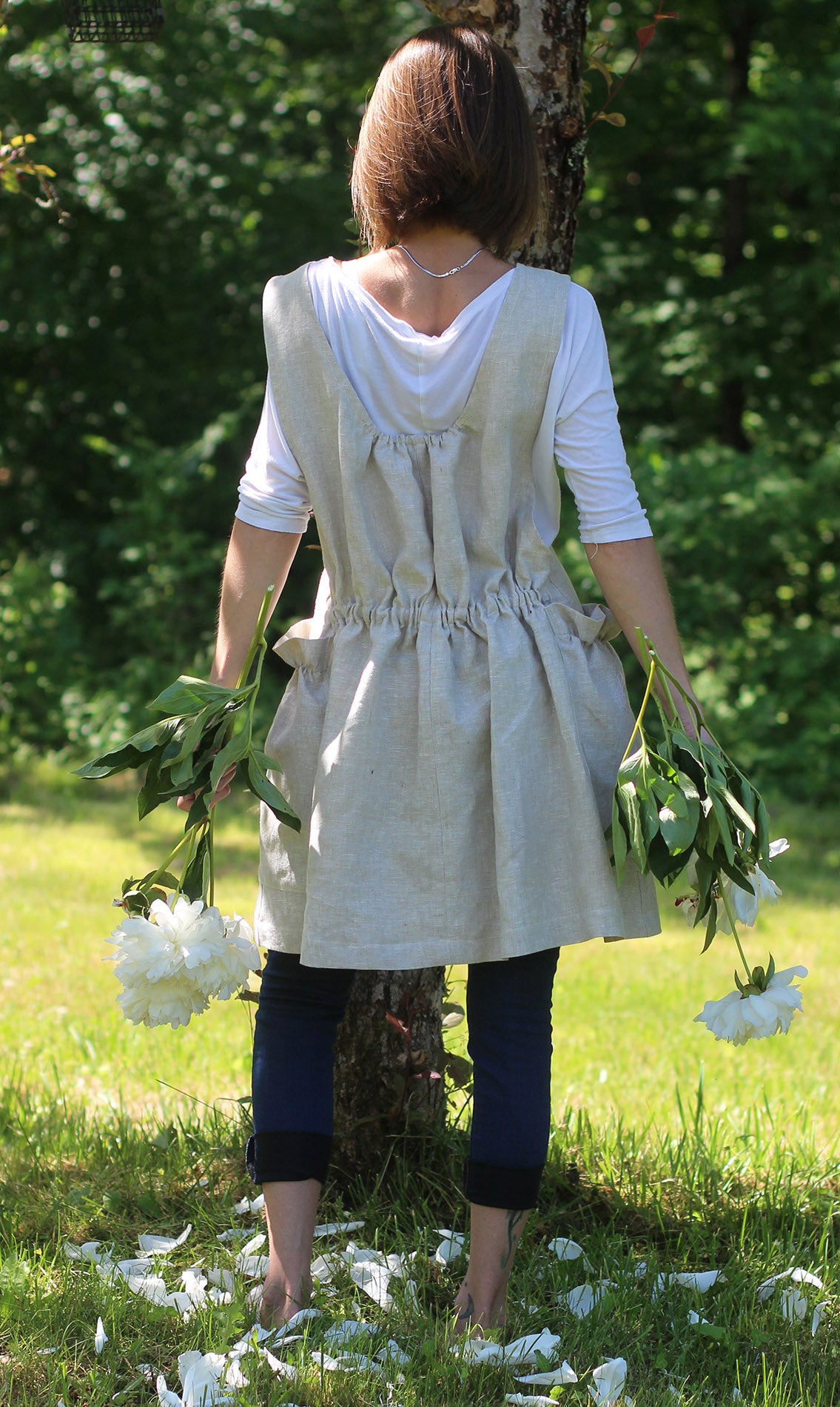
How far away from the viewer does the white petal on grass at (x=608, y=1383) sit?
1846mm

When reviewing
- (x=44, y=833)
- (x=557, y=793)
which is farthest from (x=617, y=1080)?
(x=44, y=833)

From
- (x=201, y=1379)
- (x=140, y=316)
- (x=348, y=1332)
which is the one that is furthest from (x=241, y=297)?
(x=201, y=1379)

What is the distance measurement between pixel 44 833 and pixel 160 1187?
3.83 metres

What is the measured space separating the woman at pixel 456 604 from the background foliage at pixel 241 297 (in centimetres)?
544

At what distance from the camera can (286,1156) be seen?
6.63 feet

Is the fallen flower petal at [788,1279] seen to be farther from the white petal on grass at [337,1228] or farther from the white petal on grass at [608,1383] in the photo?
the white petal on grass at [337,1228]

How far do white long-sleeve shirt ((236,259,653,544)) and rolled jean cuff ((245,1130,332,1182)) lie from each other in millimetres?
1021

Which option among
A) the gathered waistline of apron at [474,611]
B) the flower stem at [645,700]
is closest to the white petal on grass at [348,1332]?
the flower stem at [645,700]

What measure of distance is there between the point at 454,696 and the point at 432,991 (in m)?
0.86

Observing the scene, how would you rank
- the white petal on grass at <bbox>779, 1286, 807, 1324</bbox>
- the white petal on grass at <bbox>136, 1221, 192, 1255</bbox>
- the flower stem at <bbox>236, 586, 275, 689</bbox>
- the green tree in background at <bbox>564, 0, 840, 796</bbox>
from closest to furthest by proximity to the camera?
the flower stem at <bbox>236, 586, 275, 689</bbox> < the white petal on grass at <bbox>779, 1286, 807, 1324</bbox> < the white petal on grass at <bbox>136, 1221, 192, 1255</bbox> < the green tree in background at <bbox>564, 0, 840, 796</bbox>

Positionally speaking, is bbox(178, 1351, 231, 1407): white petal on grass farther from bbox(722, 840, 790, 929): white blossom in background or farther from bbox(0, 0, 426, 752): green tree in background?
bbox(0, 0, 426, 752): green tree in background

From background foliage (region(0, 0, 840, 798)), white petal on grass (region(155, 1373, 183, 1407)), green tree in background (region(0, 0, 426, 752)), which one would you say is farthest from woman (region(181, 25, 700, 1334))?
green tree in background (region(0, 0, 426, 752))

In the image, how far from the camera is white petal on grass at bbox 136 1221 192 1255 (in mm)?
2297

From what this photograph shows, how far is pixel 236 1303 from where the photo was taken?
1973 mm
